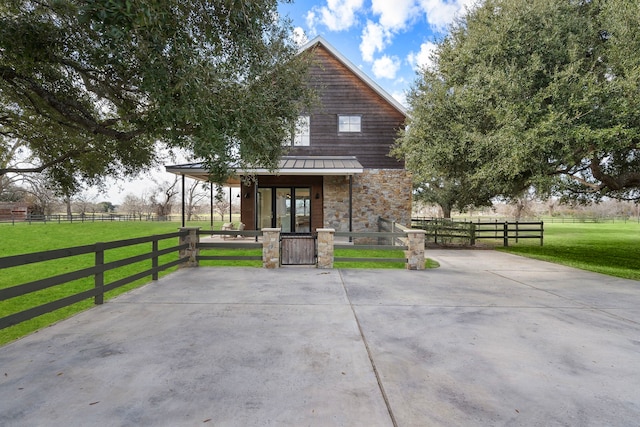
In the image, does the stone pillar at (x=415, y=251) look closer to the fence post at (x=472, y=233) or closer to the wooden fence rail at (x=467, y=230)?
the wooden fence rail at (x=467, y=230)

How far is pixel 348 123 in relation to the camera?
46.3ft

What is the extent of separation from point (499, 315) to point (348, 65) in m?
12.4

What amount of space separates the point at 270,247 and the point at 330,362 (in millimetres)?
5317

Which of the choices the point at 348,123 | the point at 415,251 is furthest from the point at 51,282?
the point at 348,123

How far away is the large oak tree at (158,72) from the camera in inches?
145

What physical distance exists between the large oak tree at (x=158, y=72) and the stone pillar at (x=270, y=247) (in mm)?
2179

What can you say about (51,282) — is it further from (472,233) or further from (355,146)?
(472,233)

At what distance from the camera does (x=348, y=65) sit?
13797 millimetres

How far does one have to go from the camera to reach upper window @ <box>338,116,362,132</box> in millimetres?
14094

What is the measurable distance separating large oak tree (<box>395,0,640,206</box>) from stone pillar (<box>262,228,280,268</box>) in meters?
6.26

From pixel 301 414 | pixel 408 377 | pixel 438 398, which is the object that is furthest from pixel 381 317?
pixel 301 414

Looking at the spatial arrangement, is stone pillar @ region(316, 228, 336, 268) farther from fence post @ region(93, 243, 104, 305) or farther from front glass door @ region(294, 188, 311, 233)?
front glass door @ region(294, 188, 311, 233)

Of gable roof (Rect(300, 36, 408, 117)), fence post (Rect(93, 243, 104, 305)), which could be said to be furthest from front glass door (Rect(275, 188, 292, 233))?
fence post (Rect(93, 243, 104, 305))

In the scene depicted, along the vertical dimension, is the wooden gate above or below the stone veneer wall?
below
